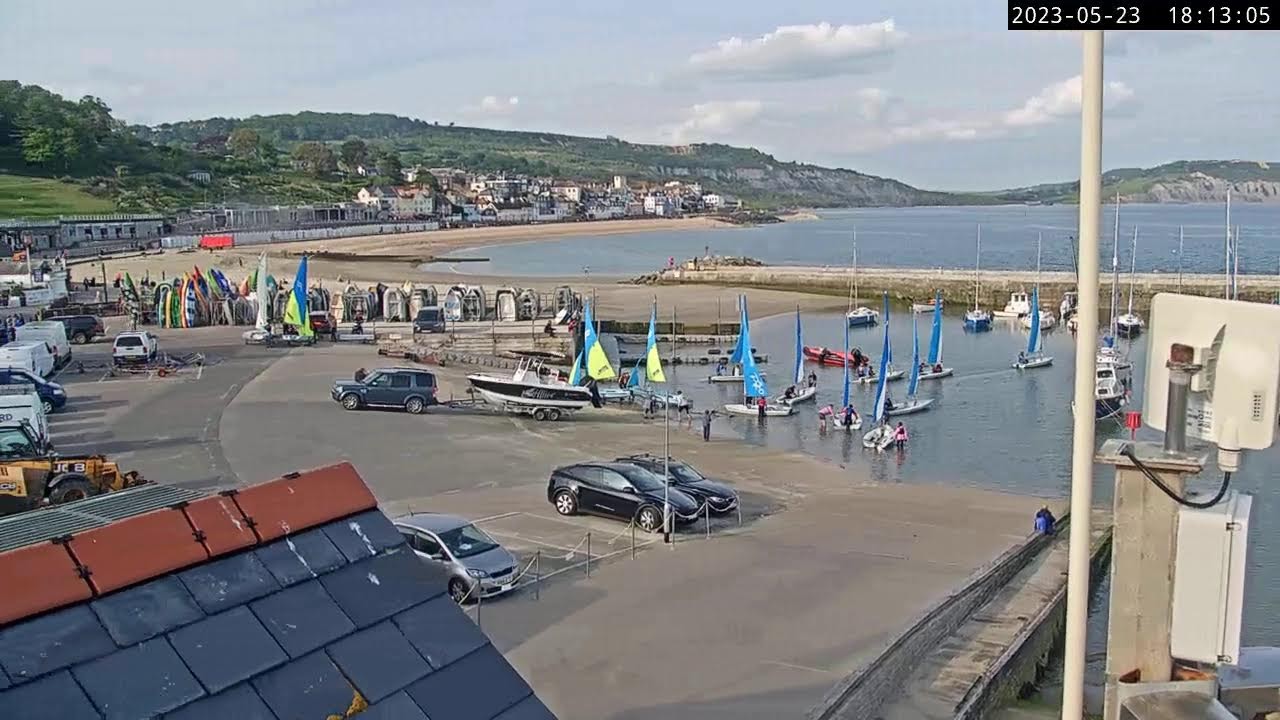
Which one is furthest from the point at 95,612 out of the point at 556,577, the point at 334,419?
the point at 334,419

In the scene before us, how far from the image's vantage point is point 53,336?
4134cm

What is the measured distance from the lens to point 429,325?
5153 cm

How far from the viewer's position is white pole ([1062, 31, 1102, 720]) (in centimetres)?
420

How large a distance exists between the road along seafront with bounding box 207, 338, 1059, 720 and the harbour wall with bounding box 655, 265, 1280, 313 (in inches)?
2322

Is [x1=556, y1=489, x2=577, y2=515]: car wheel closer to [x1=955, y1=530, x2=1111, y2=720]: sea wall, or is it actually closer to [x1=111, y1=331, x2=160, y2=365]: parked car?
[x1=955, y1=530, x2=1111, y2=720]: sea wall

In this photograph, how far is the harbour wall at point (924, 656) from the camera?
11.8 meters

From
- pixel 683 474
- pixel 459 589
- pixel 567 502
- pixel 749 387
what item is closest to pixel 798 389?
pixel 749 387

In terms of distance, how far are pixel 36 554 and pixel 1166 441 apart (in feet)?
15.0

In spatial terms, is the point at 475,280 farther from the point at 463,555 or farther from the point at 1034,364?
the point at 463,555

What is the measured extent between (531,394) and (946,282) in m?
66.3

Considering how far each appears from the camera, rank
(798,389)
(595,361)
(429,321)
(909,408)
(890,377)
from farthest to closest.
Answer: (429,321), (890,377), (798,389), (909,408), (595,361)

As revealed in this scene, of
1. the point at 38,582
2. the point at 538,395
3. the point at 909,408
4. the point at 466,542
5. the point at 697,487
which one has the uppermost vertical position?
the point at 38,582

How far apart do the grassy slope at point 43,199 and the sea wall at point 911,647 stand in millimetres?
127997

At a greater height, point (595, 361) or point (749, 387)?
point (595, 361)
